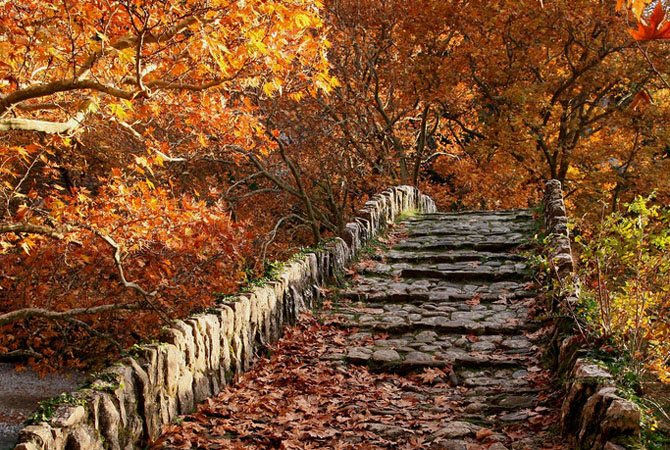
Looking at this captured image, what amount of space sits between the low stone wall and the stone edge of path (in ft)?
9.95

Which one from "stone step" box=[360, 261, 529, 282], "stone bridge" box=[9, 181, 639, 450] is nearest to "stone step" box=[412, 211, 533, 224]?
"stone bridge" box=[9, 181, 639, 450]

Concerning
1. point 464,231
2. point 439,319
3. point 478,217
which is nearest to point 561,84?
point 478,217

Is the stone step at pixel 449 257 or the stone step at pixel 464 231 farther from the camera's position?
the stone step at pixel 464 231

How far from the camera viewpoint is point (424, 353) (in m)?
6.14

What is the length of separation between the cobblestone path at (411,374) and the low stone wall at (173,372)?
233 mm

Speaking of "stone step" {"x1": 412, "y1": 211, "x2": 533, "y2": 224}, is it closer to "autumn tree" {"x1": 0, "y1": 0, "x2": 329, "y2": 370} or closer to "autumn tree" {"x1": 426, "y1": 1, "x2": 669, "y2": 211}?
"autumn tree" {"x1": 426, "y1": 1, "x2": 669, "y2": 211}

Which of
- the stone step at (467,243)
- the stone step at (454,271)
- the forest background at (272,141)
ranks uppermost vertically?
the forest background at (272,141)

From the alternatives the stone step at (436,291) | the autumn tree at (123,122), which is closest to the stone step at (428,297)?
the stone step at (436,291)

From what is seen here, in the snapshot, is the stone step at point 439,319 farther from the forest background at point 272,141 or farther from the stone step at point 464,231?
the stone step at point 464,231

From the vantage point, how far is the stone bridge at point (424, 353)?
3.73 metres

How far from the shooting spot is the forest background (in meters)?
5.16

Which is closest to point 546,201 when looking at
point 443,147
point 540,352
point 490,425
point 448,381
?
point 540,352

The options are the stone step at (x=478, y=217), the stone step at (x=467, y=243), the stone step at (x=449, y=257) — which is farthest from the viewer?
the stone step at (x=478, y=217)

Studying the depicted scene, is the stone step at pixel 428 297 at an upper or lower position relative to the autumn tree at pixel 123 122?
lower
